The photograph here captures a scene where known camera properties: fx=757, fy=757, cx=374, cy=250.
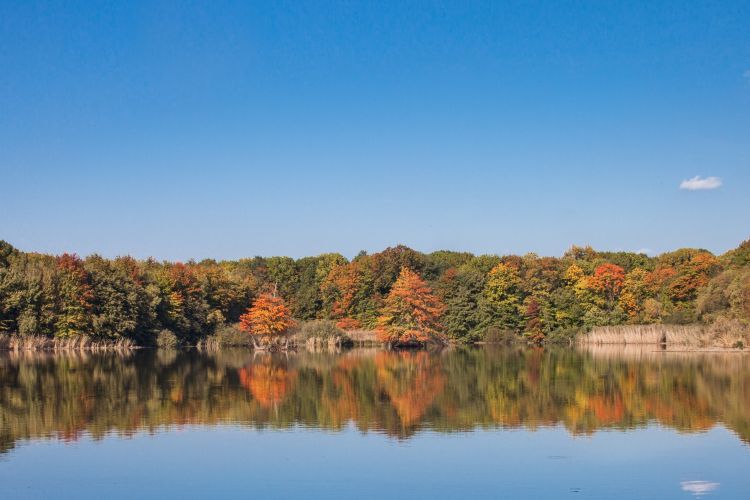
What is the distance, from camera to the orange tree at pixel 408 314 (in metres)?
52.3

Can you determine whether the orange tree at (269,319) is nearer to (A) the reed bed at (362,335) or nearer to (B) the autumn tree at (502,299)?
(A) the reed bed at (362,335)

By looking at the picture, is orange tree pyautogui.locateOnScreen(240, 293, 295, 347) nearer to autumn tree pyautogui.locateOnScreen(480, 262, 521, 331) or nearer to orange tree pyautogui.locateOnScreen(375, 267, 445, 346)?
orange tree pyautogui.locateOnScreen(375, 267, 445, 346)

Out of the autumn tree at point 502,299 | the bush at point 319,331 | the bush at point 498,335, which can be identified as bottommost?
the bush at point 498,335

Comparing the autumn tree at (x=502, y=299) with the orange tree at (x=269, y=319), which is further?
the autumn tree at (x=502, y=299)

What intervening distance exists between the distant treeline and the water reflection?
38.0 ft

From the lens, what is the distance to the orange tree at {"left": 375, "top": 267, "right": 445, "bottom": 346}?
52.3 m

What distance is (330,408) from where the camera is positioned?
64.5 ft

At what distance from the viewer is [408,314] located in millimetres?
52594

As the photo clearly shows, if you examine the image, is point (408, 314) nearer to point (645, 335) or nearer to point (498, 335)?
point (498, 335)

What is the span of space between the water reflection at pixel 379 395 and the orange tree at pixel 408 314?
15657 mm

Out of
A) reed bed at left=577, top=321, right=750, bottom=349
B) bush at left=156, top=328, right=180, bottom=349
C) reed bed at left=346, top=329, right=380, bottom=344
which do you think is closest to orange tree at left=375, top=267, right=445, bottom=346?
reed bed at left=346, top=329, right=380, bottom=344

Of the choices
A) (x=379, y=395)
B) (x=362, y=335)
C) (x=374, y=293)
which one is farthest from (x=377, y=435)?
(x=374, y=293)

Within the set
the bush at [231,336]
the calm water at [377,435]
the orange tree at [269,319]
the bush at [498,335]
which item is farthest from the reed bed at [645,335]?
the bush at [231,336]

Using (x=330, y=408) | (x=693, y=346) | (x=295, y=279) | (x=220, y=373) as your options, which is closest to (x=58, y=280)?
(x=220, y=373)
